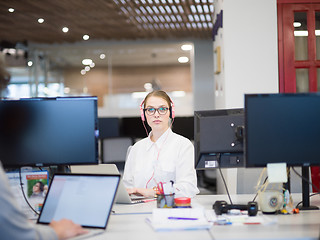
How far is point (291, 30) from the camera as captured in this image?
4531 millimetres

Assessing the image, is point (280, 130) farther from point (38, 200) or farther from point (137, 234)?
point (38, 200)

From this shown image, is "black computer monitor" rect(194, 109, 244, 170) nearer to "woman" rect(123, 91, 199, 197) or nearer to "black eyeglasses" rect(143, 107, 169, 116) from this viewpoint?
"woman" rect(123, 91, 199, 197)

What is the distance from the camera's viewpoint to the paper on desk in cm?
214

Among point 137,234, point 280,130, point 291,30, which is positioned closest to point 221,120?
point 280,130

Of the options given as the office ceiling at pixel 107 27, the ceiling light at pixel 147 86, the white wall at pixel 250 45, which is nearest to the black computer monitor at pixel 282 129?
the white wall at pixel 250 45

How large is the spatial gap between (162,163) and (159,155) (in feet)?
0.24

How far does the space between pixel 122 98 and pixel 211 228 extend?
7671mm

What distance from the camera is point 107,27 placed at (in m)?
7.77

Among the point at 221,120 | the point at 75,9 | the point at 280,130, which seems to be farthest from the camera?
the point at 75,9

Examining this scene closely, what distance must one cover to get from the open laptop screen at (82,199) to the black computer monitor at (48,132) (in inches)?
7.6

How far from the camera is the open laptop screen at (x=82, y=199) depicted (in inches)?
85.1

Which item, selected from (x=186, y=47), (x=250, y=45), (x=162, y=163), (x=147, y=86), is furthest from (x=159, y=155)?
(x=147, y=86)

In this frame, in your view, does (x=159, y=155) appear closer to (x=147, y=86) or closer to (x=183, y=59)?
(x=183, y=59)

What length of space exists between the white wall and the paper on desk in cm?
217
